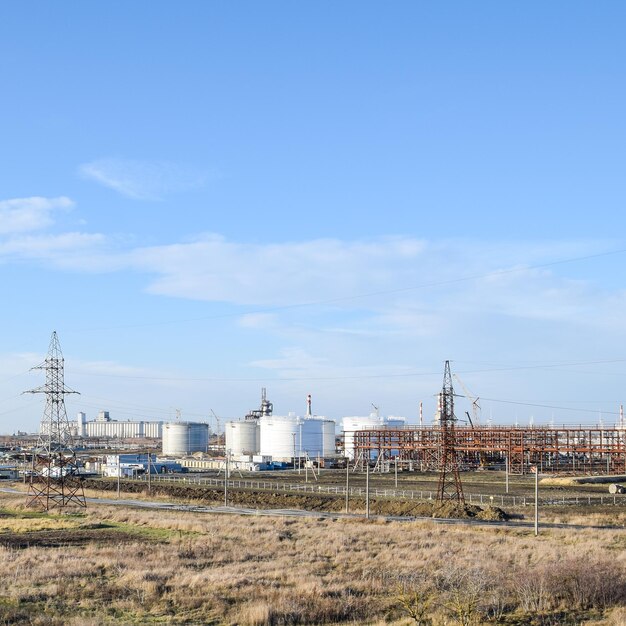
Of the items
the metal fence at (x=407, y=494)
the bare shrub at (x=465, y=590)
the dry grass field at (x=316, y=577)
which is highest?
the bare shrub at (x=465, y=590)

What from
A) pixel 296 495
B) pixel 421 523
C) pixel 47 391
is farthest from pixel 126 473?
pixel 421 523

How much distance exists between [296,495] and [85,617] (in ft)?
165

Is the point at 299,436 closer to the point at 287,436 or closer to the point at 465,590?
the point at 287,436

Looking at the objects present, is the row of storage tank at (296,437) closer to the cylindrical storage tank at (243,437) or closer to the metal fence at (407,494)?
the cylindrical storage tank at (243,437)

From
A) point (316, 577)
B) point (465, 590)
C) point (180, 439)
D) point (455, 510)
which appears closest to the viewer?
point (465, 590)

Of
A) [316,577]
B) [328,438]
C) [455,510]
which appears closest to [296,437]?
[328,438]

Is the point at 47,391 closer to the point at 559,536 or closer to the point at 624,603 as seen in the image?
the point at 559,536

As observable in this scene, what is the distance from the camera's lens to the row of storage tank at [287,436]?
5940 inches

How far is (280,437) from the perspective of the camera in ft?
497

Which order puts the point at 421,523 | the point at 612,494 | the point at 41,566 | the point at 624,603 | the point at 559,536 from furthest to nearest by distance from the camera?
the point at 612,494 < the point at 421,523 < the point at 559,536 < the point at 41,566 < the point at 624,603

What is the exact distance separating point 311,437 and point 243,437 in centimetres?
2322

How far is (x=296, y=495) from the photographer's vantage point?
70.6 metres

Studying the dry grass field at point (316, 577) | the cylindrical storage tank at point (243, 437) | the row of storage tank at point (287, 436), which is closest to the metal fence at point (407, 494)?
the dry grass field at point (316, 577)

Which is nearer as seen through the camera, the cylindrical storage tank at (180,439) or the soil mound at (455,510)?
the soil mound at (455,510)
